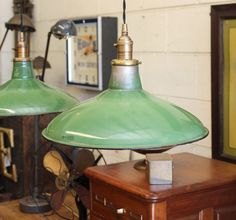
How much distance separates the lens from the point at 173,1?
206 cm

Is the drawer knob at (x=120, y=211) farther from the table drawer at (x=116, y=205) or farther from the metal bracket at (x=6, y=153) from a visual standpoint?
the metal bracket at (x=6, y=153)

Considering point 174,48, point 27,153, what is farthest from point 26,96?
point 27,153

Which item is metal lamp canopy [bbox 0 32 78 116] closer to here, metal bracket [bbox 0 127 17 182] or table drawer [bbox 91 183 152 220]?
table drawer [bbox 91 183 152 220]

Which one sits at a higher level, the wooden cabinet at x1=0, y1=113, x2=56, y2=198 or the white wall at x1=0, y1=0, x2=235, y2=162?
the white wall at x1=0, y1=0, x2=235, y2=162

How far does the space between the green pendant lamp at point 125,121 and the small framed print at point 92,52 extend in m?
1.44

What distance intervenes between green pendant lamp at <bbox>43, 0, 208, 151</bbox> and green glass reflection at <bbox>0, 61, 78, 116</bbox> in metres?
0.29

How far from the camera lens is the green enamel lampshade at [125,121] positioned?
0.87 m

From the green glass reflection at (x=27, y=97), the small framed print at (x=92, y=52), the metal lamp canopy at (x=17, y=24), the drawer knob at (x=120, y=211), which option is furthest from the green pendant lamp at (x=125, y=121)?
the metal lamp canopy at (x=17, y=24)

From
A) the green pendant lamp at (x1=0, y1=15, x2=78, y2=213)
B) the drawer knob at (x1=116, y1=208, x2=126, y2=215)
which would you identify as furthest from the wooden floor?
the green pendant lamp at (x1=0, y1=15, x2=78, y2=213)

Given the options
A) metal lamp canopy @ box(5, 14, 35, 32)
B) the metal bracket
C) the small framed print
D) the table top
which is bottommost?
the metal bracket

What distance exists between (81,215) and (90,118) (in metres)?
1.07

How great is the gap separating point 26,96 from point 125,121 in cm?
48

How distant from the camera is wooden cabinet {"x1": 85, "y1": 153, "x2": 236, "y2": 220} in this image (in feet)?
4.33

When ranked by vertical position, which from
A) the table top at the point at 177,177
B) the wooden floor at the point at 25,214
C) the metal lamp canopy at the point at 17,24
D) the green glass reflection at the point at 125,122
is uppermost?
the metal lamp canopy at the point at 17,24
